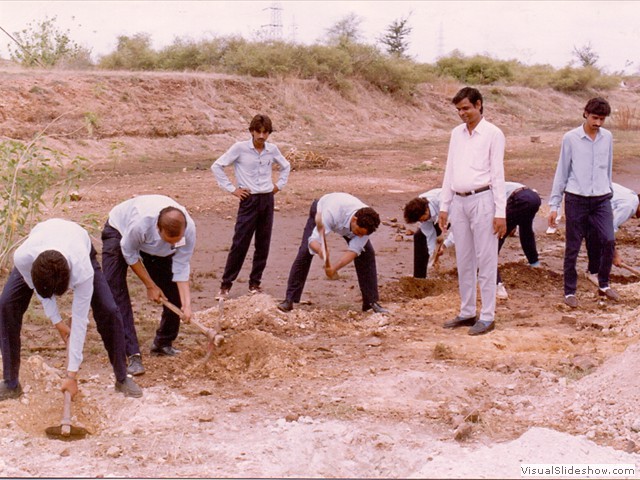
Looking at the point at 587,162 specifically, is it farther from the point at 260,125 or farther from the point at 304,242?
the point at 260,125

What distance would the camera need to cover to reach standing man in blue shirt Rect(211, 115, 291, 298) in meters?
7.36

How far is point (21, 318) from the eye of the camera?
186 inches

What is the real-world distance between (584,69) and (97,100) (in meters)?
30.1

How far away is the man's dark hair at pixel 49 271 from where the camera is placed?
408 centimetres

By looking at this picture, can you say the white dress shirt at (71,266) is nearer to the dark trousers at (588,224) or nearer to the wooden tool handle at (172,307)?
the wooden tool handle at (172,307)

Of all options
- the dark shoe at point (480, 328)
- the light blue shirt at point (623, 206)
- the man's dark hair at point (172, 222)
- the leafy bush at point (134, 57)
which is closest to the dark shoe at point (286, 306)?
the dark shoe at point (480, 328)

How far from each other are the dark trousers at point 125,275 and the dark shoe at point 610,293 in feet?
13.0

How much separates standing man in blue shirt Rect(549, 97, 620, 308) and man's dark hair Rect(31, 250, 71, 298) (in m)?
4.29

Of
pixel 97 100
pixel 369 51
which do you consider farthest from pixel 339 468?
pixel 369 51

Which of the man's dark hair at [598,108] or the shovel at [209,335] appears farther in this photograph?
the man's dark hair at [598,108]

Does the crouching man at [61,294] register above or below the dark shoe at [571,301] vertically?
above

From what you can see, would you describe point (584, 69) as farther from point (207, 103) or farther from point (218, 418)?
point (218, 418)

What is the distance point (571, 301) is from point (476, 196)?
5.98 ft

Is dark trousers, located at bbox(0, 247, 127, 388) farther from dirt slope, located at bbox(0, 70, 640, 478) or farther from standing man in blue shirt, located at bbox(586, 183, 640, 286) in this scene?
standing man in blue shirt, located at bbox(586, 183, 640, 286)
